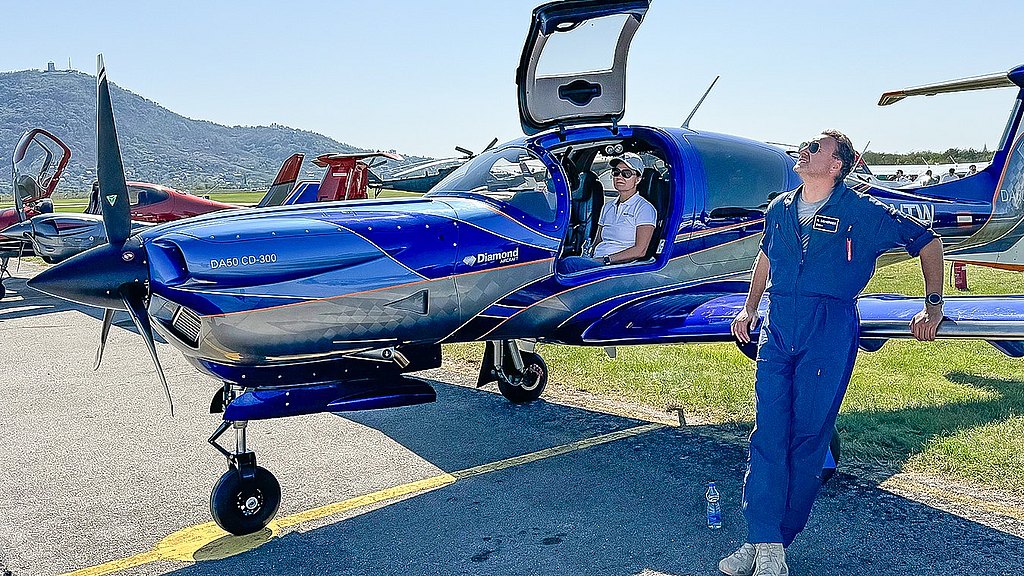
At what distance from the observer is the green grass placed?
5.35 metres

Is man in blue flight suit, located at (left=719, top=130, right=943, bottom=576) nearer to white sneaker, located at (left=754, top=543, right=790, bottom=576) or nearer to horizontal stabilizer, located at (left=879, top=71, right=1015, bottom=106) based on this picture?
white sneaker, located at (left=754, top=543, right=790, bottom=576)

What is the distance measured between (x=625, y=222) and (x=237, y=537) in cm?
331

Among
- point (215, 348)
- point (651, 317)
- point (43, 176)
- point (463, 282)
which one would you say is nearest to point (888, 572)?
point (651, 317)

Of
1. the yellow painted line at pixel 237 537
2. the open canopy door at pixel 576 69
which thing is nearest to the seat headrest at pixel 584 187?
the open canopy door at pixel 576 69

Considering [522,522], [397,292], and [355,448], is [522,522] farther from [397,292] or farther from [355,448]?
[355,448]

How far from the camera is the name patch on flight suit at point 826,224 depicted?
3.58 meters

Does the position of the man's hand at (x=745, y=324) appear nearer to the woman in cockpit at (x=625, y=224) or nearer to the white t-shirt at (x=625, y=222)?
the woman in cockpit at (x=625, y=224)

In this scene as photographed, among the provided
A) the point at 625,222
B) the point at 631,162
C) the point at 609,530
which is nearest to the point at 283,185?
the point at 631,162

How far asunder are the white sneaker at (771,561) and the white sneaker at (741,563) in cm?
7

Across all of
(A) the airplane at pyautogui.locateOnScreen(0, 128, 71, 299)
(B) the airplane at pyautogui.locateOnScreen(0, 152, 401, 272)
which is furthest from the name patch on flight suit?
(A) the airplane at pyautogui.locateOnScreen(0, 128, 71, 299)

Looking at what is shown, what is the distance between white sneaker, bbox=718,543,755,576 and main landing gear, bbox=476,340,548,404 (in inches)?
138

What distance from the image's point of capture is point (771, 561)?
368 cm

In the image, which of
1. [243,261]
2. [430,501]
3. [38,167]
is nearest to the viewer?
[243,261]

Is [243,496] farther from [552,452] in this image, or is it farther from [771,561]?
[771,561]
